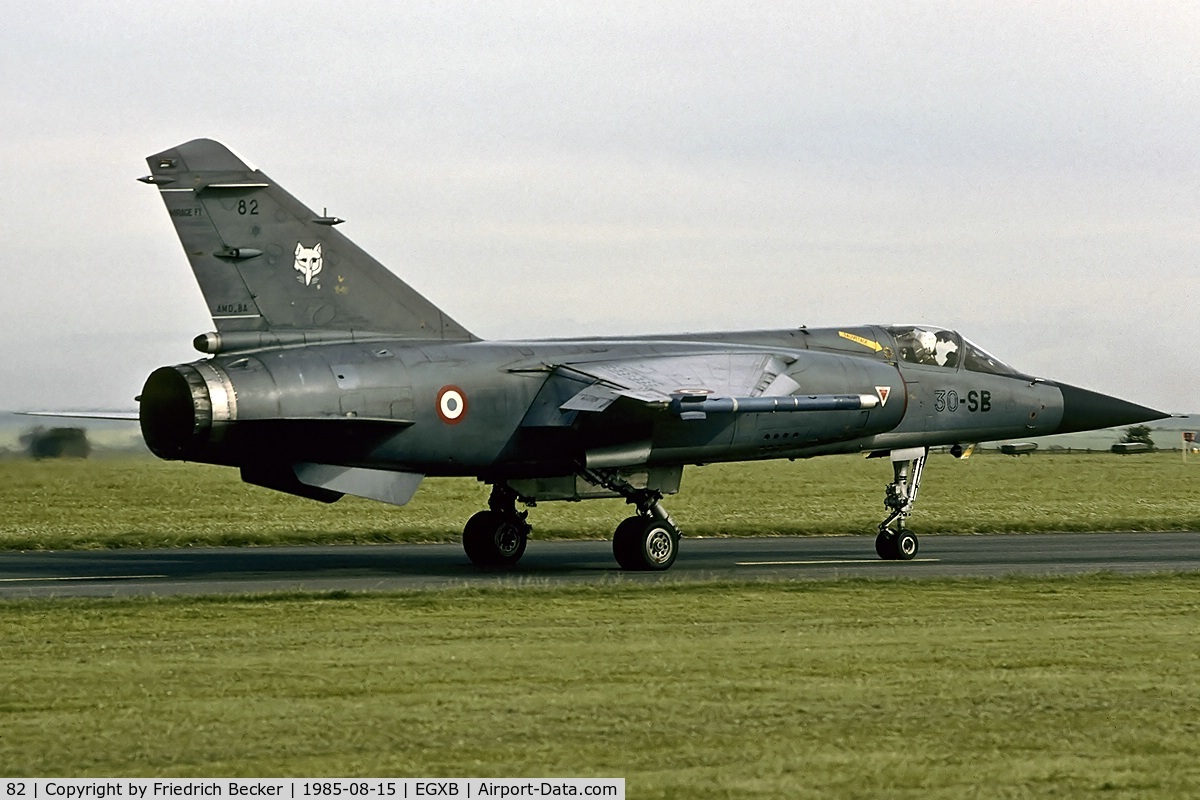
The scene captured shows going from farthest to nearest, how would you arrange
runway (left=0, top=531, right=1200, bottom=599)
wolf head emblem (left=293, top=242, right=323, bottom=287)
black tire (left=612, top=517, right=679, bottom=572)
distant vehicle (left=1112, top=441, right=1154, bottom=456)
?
distant vehicle (left=1112, top=441, right=1154, bottom=456) < black tire (left=612, top=517, right=679, bottom=572) < wolf head emblem (left=293, top=242, right=323, bottom=287) < runway (left=0, top=531, right=1200, bottom=599)

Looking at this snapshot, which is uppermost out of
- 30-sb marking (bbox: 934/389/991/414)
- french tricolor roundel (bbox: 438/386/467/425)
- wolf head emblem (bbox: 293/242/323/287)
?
wolf head emblem (bbox: 293/242/323/287)

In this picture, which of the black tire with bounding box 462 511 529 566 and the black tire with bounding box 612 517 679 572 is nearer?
the black tire with bounding box 612 517 679 572

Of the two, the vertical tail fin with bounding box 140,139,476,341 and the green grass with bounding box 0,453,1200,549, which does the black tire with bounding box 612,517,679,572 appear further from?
the green grass with bounding box 0,453,1200,549

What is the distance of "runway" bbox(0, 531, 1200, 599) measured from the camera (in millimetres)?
18781

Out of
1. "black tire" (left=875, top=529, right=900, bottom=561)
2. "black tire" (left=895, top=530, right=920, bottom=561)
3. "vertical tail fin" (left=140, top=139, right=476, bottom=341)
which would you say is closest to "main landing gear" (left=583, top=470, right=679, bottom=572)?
"black tire" (left=875, top=529, right=900, bottom=561)

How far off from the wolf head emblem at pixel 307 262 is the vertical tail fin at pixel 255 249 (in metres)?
0.01

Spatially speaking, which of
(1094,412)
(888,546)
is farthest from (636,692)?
(1094,412)

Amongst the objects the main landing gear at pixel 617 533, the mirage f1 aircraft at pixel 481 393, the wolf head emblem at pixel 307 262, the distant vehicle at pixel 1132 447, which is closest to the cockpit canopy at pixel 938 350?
the mirage f1 aircraft at pixel 481 393

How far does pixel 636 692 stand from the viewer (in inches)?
405

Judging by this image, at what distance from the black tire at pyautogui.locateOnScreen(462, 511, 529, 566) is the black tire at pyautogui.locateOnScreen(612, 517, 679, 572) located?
5.88 feet

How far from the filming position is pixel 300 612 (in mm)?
15258

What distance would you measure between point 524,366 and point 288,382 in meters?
3.82

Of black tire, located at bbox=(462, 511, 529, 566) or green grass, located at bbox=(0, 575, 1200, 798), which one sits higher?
black tire, located at bbox=(462, 511, 529, 566)

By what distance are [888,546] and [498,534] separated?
5.70m
